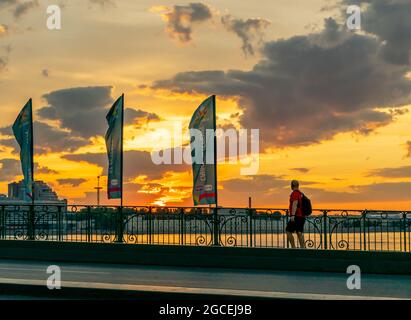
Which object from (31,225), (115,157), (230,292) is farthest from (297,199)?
(115,157)

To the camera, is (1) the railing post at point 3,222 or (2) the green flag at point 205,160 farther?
(2) the green flag at point 205,160

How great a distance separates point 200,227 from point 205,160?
4390mm

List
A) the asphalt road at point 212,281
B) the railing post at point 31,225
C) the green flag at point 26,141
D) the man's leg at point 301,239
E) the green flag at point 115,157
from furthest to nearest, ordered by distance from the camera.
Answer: the green flag at point 26,141 → the green flag at point 115,157 → the railing post at point 31,225 → the man's leg at point 301,239 → the asphalt road at point 212,281

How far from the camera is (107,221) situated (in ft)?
90.9

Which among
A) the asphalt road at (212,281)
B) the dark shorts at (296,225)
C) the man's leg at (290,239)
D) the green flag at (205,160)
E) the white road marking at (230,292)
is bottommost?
the asphalt road at (212,281)

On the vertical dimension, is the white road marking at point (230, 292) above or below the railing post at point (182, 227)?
below

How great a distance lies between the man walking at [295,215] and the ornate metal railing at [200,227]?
0.28 m

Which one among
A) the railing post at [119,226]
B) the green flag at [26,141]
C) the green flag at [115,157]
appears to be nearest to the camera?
the railing post at [119,226]

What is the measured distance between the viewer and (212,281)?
19656mm

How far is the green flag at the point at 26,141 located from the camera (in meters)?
34.8

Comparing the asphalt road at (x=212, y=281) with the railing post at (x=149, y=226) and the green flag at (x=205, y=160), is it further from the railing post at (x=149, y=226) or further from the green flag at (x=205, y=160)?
the green flag at (x=205, y=160)

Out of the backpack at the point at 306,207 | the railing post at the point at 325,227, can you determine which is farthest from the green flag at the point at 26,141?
the railing post at the point at 325,227
